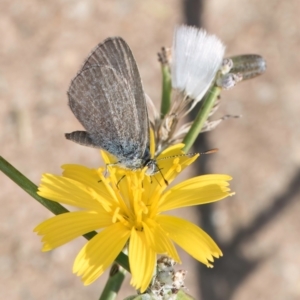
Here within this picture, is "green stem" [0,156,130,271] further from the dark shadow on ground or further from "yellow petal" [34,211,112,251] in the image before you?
the dark shadow on ground

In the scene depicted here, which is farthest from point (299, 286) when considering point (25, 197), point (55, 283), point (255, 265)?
point (25, 197)

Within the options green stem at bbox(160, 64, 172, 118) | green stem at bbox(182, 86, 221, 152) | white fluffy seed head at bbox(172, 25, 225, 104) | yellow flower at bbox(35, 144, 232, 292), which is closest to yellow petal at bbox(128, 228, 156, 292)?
yellow flower at bbox(35, 144, 232, 292)

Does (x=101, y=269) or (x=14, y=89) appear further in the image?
(x=14, y=89)

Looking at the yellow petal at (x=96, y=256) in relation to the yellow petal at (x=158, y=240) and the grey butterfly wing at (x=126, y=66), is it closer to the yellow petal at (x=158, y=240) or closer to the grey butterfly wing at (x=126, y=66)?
the yellow petal at (x=158, y=240)

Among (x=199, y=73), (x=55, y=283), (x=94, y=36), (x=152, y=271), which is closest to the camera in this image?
(x=152, y=271)

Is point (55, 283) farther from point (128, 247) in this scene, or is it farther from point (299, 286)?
point (128, 247)

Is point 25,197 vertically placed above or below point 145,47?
below

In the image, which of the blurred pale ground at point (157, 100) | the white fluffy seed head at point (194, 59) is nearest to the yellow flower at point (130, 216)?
the white fluffy seed head at point (194, 59)
